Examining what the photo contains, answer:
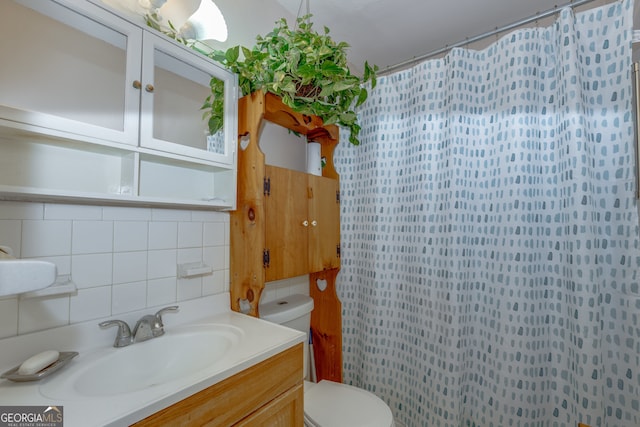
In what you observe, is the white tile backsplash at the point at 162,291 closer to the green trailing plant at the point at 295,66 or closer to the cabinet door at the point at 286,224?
the cabinet door at the point at 286,224

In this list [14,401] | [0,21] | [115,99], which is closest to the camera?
[14,401]

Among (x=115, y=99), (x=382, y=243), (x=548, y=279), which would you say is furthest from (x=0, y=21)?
(x=548, y=279)

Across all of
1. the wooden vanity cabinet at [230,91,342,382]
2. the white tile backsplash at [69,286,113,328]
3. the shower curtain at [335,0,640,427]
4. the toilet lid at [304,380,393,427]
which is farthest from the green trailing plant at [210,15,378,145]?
Answer: the toilet lid at [304,380,393,427]

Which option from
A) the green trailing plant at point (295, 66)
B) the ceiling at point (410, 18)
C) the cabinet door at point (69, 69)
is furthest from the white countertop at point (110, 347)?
the ceiling at point (410, 18)

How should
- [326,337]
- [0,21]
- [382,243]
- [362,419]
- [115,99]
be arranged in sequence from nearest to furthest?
[0,21] < [115,99] < [362,419] < [382,243] < [326,337]

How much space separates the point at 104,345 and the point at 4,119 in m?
0.71

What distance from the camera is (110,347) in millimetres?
892

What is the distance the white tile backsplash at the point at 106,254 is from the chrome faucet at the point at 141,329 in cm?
6

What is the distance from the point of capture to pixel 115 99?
85cm

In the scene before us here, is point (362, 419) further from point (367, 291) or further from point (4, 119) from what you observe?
point (4, 119)

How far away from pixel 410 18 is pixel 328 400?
2.15m

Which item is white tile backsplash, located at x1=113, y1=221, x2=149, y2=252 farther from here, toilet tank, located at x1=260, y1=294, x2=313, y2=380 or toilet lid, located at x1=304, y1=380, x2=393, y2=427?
toilet lid, located at x1=304, y1=380, x2=393, y2=427

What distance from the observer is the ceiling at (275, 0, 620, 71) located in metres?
1.53

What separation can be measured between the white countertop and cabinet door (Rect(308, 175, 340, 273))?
487 mm
